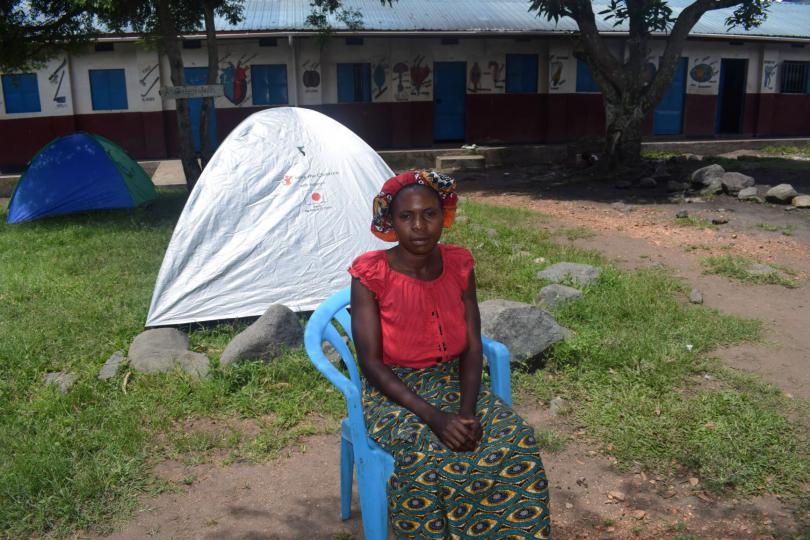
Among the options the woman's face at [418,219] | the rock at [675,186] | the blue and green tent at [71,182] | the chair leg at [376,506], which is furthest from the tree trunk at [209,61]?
the chair leg at [376,506]

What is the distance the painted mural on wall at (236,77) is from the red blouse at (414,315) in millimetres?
13702

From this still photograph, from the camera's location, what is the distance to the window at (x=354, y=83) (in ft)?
51.2

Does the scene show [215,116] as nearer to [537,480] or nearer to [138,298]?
[138,298]

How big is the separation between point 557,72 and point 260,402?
1448 cm

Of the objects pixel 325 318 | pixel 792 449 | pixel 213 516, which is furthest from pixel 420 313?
pixel 792 449

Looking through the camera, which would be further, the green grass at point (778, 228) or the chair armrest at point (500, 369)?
the green grass at point (778, 228)

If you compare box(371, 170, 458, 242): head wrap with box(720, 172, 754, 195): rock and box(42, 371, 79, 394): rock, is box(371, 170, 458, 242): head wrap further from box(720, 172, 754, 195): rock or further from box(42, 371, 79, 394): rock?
box(720, 172, 754, 195): rock

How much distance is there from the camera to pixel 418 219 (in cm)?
245

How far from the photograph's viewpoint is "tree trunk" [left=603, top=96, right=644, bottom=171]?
39.4 feet

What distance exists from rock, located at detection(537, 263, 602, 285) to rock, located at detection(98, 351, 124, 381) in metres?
3.29

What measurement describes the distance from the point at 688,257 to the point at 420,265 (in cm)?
516

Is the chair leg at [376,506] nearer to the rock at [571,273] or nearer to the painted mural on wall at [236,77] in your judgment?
the rock at [571,273]

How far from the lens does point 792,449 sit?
10.4ft

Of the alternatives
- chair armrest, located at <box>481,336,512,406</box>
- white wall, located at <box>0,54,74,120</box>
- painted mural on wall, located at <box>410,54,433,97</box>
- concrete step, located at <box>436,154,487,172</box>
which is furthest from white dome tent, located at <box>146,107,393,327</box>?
white wall, located at <box>0,54,74,120</box>
